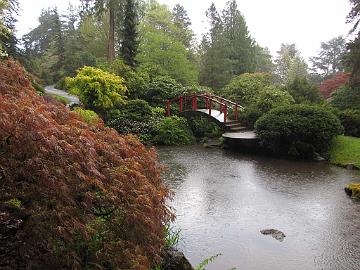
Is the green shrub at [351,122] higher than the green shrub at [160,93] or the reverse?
the reverse

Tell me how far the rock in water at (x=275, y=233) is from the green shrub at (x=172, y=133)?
30.0 ft

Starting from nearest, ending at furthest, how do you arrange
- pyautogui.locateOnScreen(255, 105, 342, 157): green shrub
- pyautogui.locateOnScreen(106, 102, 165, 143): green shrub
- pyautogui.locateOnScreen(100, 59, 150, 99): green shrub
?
pyautogui.locateOnScreen(255, 105, 342, 157): green shrub, pyautogui.locateOnScreen(106, 102, 165, 143): green shrub, pyautogui.locateOnScreen(100, 59, 150, 99): green shrub

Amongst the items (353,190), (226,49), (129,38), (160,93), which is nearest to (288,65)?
(226,49)

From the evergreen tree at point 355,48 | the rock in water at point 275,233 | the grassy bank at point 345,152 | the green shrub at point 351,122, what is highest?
the evergreen tree at point 355,48

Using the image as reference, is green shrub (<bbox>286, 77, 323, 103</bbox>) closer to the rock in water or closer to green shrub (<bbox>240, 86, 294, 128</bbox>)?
green shrub (<bbox>240, 86, 294, 128</bbox>)

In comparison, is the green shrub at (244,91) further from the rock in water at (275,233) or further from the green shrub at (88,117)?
the rock in water at (275,233)

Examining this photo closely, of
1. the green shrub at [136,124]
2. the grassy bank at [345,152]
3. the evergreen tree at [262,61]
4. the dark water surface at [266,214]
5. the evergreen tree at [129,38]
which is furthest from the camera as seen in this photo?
the evergreen tree at [262,61]

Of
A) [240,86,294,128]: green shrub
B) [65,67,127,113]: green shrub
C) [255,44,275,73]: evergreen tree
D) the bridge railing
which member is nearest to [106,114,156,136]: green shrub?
[65,67,127,113]: green shrub

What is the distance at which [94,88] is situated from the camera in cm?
1496

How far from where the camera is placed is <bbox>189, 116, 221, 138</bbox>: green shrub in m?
16.3

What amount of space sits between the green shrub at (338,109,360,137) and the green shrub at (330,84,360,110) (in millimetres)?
3108

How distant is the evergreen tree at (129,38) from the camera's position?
77.3 feet

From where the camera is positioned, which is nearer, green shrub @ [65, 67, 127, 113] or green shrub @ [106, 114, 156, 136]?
green shrub @ [65, 67, 127, 113]

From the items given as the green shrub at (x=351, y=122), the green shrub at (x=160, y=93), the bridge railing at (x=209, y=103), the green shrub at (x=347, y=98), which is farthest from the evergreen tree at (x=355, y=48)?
the green shrub at (x=160, y=93)
